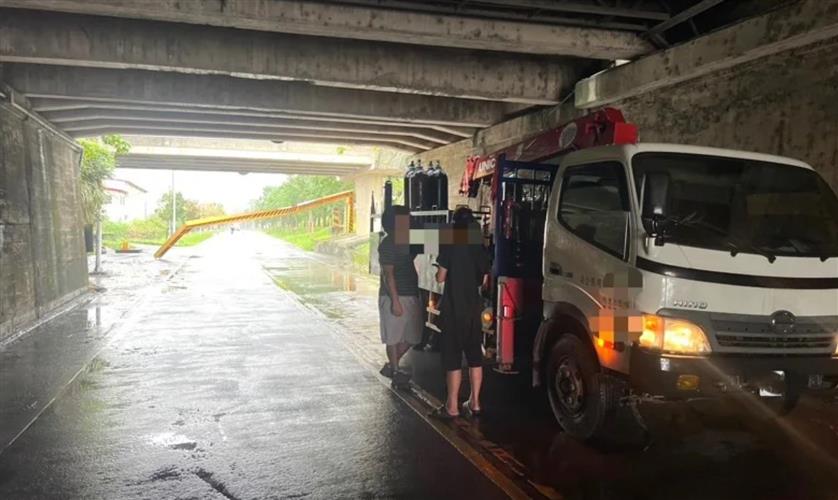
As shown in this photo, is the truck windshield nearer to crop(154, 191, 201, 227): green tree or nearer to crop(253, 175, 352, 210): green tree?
crop(253, 175, 352, 210): green tree

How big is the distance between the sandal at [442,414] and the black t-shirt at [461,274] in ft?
3.03

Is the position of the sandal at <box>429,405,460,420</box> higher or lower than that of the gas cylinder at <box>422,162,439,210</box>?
lower

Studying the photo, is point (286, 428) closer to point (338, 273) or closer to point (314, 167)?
point (338, 273)

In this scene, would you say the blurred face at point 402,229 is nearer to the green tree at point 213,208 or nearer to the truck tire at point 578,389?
the truck tire at point 578,389

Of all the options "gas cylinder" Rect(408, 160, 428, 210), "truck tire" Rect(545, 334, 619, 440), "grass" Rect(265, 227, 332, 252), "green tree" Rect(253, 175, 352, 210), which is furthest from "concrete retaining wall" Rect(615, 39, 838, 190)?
"green tree" Rect(253, 175, 352, 210)

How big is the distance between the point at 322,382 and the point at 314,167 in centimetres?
3022

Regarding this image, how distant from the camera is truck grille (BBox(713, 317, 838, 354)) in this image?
4383mm

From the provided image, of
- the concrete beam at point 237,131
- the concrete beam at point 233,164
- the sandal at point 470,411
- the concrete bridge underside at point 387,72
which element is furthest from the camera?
the concrete beam at point 233,164

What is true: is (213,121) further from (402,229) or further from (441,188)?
(402,229)

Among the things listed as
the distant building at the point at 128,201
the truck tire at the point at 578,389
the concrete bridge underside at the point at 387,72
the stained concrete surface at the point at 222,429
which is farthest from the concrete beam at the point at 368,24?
the distant building at the point at 128,201

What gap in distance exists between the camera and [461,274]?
5727mm

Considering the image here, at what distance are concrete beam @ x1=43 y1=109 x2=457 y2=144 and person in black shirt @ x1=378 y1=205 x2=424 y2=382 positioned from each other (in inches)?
369

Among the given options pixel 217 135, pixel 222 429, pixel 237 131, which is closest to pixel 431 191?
pixel 222 429

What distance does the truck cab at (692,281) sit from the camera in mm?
4359
